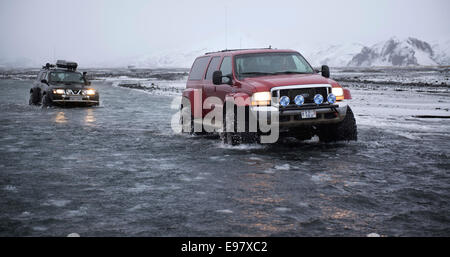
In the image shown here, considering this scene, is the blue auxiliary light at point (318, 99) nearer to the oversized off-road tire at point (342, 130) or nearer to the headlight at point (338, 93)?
the headlight at point (338, 93)

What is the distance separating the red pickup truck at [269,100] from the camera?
8.72 meters

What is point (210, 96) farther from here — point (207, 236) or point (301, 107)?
point (207, 236)

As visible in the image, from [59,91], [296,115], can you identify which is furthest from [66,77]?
[296,115]

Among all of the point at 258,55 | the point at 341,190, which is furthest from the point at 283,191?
the point at 258,55

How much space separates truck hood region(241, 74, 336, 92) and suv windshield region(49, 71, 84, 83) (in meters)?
12.8

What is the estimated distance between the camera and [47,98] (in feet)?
63.5

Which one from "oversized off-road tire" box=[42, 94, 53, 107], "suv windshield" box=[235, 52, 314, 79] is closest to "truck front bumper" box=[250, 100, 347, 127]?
"suv windshield" box=[235, 52, 314, 79]

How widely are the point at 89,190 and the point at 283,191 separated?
2.31 m

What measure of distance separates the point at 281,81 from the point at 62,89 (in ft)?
41.9

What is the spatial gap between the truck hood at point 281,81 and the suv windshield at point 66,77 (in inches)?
503

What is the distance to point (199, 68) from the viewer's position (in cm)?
1170

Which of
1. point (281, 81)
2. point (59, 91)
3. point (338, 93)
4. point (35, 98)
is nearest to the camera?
point (281, 81)

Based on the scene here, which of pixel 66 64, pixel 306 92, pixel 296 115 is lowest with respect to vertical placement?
pixel 296 115

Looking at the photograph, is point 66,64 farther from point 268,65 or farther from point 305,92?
point 305,92
